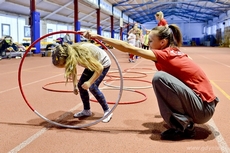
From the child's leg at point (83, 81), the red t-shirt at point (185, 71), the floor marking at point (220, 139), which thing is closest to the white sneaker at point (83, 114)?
the child's leg at point (83, 81)

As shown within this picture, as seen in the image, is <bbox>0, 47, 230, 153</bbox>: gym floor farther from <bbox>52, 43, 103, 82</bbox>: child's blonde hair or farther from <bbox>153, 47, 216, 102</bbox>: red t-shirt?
<bbox>52, 43, 103, 82</bbox>: child's blonde hair

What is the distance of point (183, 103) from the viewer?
263 centimetres

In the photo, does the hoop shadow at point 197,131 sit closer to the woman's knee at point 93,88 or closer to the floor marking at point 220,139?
the floor marking at point 220,139

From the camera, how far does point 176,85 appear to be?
8.50 ft

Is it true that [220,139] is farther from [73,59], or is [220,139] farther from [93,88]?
[73,59]

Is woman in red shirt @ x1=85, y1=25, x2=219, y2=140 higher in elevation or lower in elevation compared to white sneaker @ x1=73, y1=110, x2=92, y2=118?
higher

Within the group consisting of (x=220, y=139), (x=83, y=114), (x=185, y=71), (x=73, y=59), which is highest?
(x=73, y=59)

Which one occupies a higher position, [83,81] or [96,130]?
[83,81]

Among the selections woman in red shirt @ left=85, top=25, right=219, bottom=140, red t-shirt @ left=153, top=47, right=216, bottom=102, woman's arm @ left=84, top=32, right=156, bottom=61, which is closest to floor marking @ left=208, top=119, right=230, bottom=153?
woman in red shirt @ left=85, top=25, right=219, bottom=140

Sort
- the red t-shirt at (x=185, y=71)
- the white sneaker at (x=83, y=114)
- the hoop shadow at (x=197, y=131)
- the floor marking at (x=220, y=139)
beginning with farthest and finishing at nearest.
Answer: the white sneaker at (x=83, y=114) < the hoop shadow at (x=197, y=131) < the red t-shirt at (x=185, y=71) < the floor marking at (x=220, y=139)

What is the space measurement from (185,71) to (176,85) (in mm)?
193

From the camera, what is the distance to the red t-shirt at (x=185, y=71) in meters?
2.62

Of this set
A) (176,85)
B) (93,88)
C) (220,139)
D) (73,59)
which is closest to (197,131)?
(220,139)

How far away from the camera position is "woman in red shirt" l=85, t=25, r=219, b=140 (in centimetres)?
259
